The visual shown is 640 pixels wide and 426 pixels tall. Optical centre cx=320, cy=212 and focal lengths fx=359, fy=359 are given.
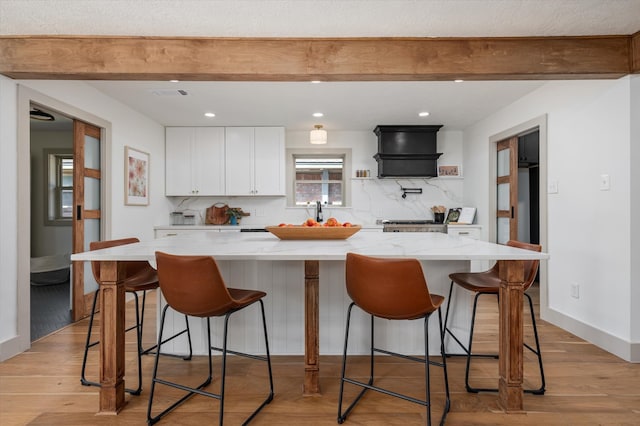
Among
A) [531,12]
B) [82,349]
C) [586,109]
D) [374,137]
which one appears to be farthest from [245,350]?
[374,137]

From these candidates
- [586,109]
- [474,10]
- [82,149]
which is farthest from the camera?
[82,149]

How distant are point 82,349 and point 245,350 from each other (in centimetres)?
133

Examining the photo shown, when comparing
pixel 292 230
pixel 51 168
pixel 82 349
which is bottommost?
pixel 82 349

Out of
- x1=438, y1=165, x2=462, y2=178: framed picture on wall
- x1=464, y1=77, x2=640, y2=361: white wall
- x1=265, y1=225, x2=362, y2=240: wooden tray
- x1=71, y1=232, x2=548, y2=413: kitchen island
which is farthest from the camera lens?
x1=438, y1=165, x2=462, y2=178: framed picture on wall

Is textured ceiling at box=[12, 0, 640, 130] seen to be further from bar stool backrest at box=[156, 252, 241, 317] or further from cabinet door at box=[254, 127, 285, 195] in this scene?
cabinet door at box=[254, 127, 285, 195]

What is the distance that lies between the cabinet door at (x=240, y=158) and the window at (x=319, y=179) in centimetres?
80

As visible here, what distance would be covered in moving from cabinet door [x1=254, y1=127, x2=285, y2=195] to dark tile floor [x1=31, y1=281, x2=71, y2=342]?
9.05 ft

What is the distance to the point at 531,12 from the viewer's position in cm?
220

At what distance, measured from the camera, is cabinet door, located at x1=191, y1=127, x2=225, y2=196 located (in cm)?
530

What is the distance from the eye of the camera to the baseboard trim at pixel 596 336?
100 inches

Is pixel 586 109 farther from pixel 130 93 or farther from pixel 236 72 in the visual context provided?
pixel 130 93

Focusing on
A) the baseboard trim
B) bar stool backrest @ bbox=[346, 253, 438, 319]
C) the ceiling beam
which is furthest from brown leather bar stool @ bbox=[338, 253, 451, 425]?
the baseboard trim

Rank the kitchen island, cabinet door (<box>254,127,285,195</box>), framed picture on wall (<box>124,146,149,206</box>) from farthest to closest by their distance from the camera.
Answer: cabinet door (<box>254,127,285,195</box>) < framed picture on wall (<box>124,146,149,206</box>) < the kitchen island

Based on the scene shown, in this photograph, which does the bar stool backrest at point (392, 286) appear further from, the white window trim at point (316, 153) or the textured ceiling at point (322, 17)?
the white window trim at point (316, 153)
